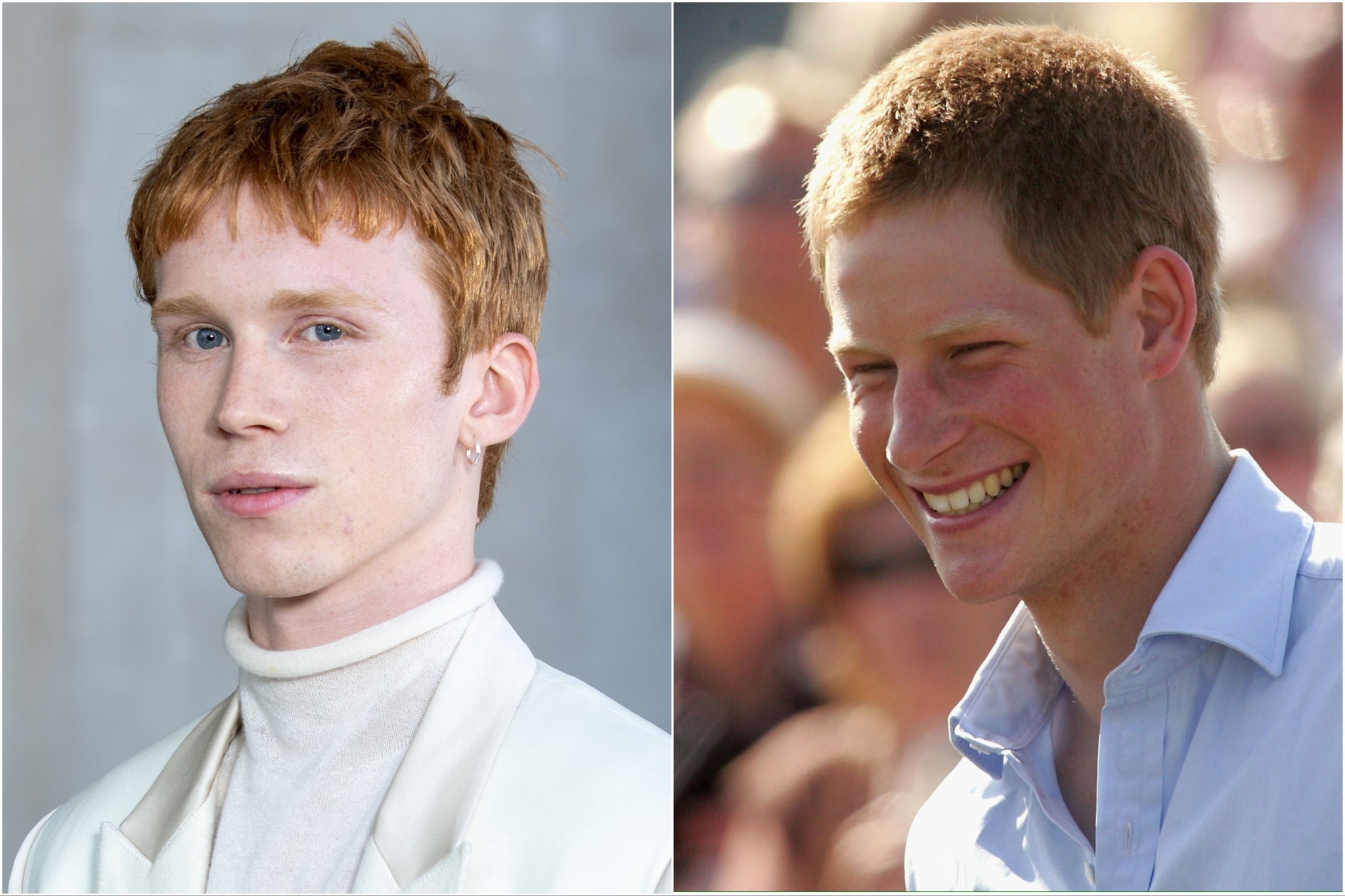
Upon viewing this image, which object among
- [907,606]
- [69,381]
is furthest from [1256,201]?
[69,381]

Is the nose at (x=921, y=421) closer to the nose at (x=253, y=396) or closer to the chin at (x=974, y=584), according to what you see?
the chin at (x=974, y=584)

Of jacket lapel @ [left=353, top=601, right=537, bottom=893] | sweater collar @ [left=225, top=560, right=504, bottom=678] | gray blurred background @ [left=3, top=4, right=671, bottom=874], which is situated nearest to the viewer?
jacket lapel @ [left=353, top=601, right=537, bottom=893]

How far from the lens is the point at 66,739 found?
2.62 metres

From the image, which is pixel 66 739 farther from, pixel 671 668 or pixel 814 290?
pixel 814 290

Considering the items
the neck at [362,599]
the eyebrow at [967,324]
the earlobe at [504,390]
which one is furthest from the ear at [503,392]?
the eyebrow at [967,324]

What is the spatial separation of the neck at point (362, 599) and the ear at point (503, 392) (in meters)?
0.17

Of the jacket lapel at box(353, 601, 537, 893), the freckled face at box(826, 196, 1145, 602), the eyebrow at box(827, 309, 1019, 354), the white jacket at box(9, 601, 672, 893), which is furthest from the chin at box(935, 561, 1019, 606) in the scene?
the jacket lapel at box(353, 601, 537, 893)

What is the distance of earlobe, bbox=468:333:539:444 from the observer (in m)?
1.90

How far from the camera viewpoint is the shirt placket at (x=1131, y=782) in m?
1.83

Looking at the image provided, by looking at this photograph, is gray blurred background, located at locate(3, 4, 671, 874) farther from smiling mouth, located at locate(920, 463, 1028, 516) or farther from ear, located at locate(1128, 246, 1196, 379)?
ear, located at locate(1128, 246, 1196, 379)

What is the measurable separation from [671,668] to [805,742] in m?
0.25

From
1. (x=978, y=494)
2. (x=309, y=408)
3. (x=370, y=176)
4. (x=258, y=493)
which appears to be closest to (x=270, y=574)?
(x=258, y=493)

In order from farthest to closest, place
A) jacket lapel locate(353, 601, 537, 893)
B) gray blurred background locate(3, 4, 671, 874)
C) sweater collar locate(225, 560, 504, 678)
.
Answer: gray blurred background locate(3, 4, 671, 874)
sweater collar locate(225, 560, 504, 678)
jacket lapel locate(353, 601, 537, 893)

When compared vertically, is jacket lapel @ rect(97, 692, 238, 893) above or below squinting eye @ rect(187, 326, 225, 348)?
below
